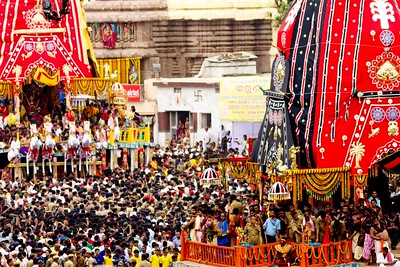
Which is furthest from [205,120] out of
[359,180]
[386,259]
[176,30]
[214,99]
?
[386,259]

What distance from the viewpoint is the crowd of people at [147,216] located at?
37281 mm

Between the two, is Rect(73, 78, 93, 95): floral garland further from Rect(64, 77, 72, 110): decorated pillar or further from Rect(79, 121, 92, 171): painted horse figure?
Rect(79, 121, 92, 171): painted horse figure

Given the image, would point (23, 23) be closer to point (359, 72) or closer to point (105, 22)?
point (105, 22)

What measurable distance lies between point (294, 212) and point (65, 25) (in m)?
26.3

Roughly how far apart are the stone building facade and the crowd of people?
13721 millimetres

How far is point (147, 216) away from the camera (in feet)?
158

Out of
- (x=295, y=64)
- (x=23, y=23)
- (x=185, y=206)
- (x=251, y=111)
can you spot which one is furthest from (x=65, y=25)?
(x=295, y=64)

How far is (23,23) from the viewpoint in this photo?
62344mm

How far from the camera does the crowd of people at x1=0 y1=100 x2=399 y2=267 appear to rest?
37.3 meters

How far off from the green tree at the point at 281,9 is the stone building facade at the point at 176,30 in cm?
40

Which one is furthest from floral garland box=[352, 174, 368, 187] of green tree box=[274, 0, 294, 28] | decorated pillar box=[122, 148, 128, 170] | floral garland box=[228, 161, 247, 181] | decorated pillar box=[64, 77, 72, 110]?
green tree box=[274, 0, 294, 28]

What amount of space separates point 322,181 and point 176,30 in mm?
41620

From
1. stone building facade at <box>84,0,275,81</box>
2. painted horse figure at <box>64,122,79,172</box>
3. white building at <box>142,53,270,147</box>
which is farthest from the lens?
stone building facade at <box>84,0,275,81</box>

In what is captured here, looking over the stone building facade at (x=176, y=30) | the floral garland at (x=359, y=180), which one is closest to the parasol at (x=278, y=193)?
the floral garland at (x=359, y=180)
